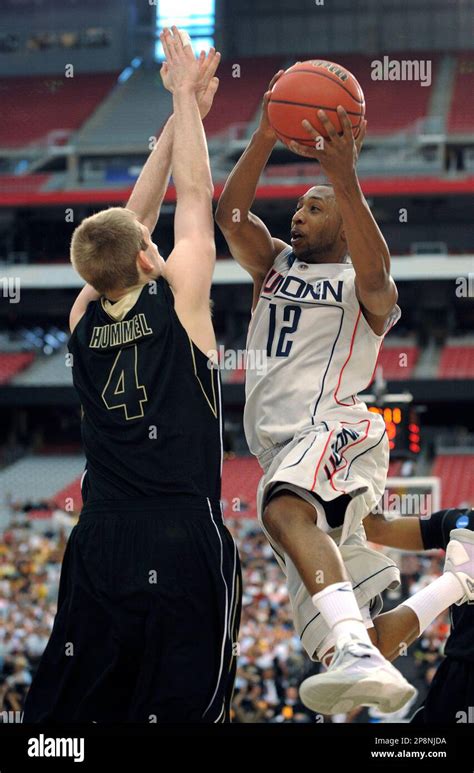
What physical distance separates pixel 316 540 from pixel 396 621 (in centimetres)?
92

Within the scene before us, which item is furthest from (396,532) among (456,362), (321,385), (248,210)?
(456,362)

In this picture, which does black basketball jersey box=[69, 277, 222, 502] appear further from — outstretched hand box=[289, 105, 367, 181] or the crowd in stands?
the crowd in stands

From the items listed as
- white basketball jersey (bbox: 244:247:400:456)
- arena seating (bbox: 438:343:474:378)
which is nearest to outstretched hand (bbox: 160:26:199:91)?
white basketball jersey (bbox: 244:247:400:456)

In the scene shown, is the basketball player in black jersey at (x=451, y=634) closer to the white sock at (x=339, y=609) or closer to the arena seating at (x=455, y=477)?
the white sock at (x=339, y=609)

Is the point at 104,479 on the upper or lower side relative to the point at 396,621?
upper

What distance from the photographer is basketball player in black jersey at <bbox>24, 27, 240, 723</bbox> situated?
13.6 ft

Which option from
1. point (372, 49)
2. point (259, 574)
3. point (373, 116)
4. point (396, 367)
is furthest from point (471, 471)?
point (372, 49)

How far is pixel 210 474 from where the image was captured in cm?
432

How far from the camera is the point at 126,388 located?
4289mm

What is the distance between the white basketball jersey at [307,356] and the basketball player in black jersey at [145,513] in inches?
31.7

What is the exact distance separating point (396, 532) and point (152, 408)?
1.87m

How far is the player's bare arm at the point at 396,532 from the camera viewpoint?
5664 millimetres

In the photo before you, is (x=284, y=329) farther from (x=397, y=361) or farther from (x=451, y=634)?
(x=397, y=361)

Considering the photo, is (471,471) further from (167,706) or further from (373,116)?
(167,706)
